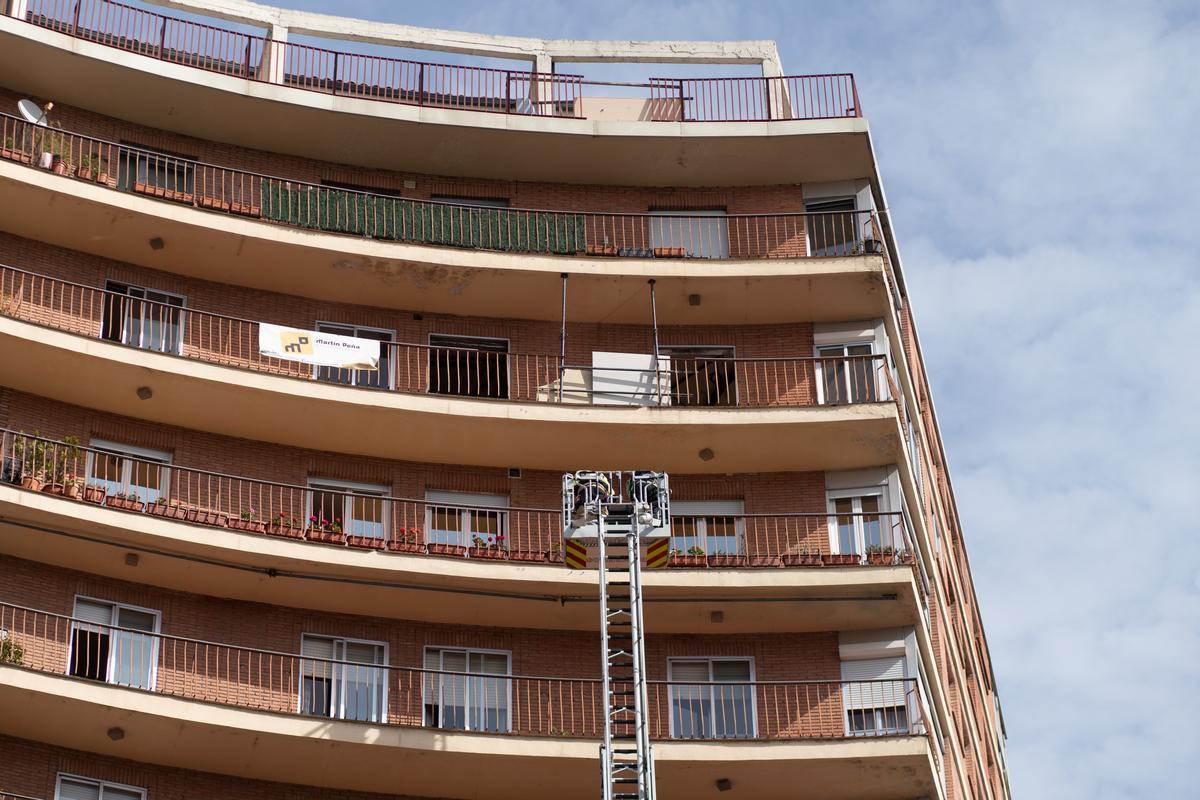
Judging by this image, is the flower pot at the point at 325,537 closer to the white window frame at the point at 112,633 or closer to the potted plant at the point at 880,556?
the white window frame at the point at 112,633

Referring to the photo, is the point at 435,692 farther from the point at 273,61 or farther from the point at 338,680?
the point at 273,61

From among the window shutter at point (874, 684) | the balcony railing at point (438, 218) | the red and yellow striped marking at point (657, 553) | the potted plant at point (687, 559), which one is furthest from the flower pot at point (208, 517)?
the window shutter at point (874, 684)

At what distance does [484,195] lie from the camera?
1590 inches

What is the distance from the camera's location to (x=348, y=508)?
119 feet

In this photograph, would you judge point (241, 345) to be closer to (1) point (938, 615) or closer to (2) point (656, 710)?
(2) point (656, 710)

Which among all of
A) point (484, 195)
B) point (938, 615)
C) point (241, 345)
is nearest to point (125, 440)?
point (241, 345)

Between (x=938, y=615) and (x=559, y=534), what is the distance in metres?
9.19

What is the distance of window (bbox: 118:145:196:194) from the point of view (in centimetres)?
3778

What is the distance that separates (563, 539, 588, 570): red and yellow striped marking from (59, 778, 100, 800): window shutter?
8546 millimetres

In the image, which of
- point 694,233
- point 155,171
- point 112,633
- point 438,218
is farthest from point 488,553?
point 155,171

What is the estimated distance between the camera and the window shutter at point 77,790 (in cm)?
3228

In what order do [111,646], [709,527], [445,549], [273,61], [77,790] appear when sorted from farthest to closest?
[273,61]
[709,527]
[445,549]
[111,646]
[77,790]

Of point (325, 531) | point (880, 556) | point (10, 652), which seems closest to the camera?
point (10, 652)

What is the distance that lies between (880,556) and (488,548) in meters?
7.03
